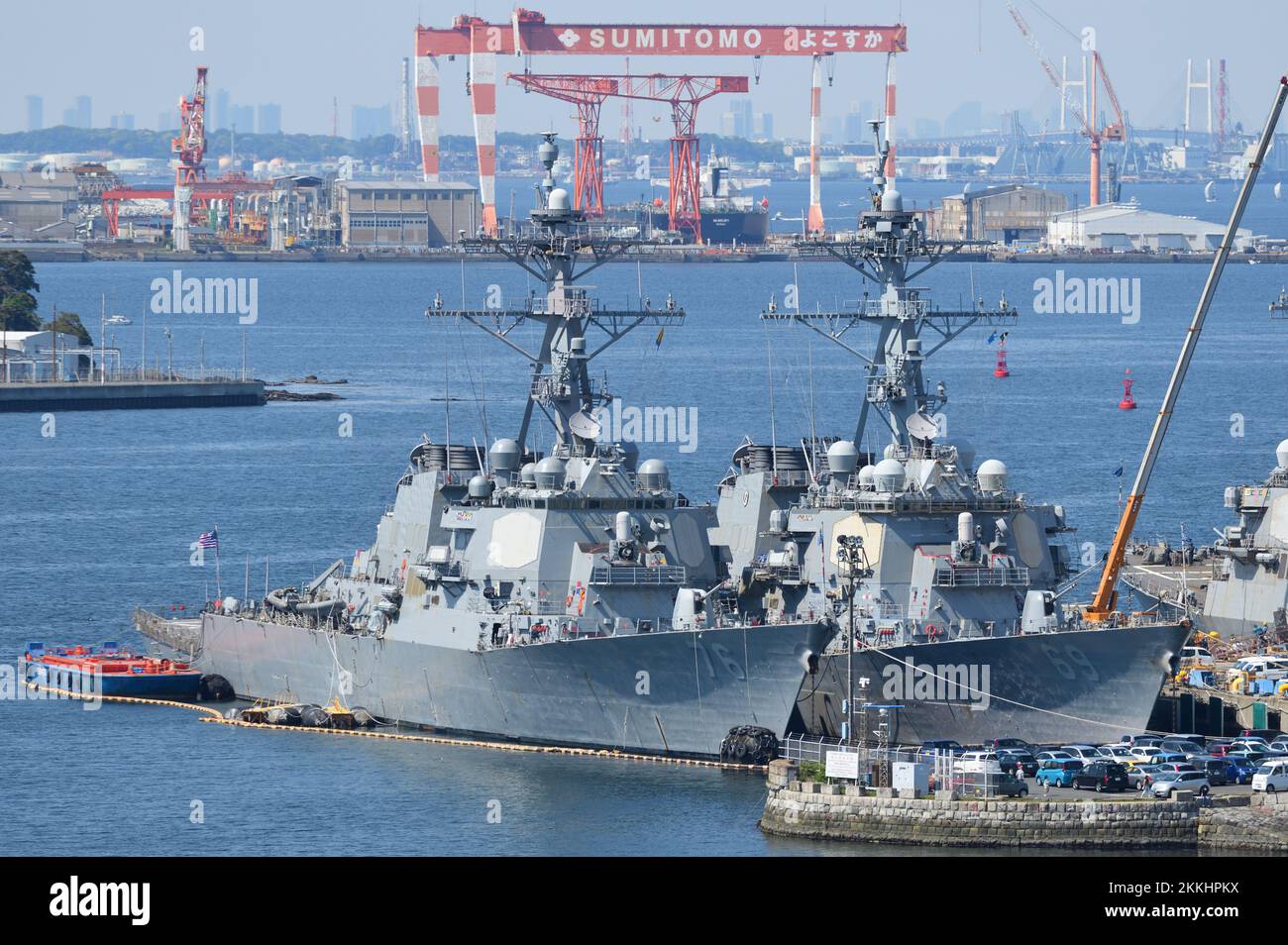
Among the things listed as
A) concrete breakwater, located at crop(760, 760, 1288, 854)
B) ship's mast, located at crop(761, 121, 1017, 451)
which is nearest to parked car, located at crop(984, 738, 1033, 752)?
concrete breakwater, located at crop(760, 760, 1288, 854)

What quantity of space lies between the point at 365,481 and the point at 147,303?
3684 inches

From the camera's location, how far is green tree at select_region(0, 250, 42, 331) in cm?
12019

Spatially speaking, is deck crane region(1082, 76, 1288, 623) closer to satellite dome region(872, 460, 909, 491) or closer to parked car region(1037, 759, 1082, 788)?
satellite dome region(872, 460, 909, 491)

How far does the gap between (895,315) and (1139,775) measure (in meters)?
13.1

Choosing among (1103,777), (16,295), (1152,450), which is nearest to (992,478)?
(1152,450)

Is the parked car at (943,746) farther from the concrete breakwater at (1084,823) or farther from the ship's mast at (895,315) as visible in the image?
the ship's mast at (895,315)

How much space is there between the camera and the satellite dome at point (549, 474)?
153ft

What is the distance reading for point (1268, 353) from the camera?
Answer: 122812 mm

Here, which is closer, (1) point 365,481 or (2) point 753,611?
(2) point 753,611

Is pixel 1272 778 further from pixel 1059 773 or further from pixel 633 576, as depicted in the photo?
pixel 633 576

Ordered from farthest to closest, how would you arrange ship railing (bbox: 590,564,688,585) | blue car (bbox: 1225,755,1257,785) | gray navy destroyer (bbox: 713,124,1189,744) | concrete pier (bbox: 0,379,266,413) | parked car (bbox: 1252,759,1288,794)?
concrete pier (bbox: 0,379,266,413), ship railing (bbox: 590,564,688,585), gray navy destroyer (bbox: 713,124,1189,744), blue car (bbox: 1225,755,1257,785), parked car (bbox: 1252,759,1288,794)

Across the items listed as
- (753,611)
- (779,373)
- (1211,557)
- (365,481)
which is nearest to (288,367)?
(779,373)

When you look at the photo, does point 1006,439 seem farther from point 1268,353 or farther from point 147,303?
point 147,303

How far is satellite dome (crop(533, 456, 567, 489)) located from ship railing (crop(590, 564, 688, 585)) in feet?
7.26
